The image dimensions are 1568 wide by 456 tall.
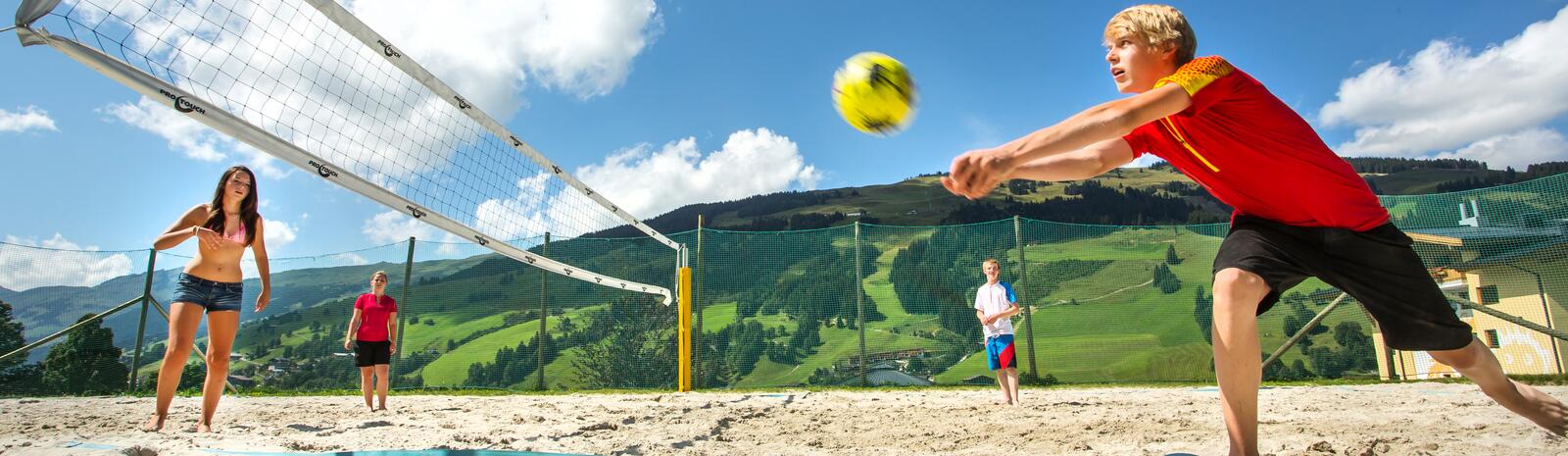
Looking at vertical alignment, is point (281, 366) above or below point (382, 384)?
above

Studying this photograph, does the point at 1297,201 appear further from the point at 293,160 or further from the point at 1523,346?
the point at 1523,346

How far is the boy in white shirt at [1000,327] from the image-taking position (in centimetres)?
539

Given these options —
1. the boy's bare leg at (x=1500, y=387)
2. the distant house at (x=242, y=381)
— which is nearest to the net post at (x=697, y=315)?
the distant house at (x=242, y=381)

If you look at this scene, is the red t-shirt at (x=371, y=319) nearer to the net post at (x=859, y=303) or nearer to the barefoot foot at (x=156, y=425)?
the barefoot foot at (x=156, y=425)

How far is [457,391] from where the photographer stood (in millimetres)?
8023

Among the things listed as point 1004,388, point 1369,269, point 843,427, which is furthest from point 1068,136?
point 1004,388

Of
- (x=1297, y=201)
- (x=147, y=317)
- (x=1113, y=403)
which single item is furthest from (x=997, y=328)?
(x=147, y=317)

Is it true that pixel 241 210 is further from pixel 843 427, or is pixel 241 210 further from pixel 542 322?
pixel 542 322

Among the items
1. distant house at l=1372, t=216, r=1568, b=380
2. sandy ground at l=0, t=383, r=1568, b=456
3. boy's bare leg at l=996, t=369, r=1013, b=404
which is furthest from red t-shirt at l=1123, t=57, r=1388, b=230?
distant house at l=1372, t=216, r=1568, b=380

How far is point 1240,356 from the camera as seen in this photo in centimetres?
187

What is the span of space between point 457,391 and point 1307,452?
785cm

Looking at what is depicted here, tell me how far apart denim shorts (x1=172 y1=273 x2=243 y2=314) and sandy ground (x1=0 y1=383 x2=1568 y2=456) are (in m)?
0.66

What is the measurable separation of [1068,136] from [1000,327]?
4.37 m

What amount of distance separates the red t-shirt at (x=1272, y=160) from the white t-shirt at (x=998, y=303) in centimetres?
363
